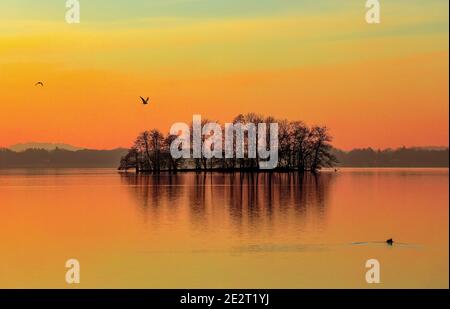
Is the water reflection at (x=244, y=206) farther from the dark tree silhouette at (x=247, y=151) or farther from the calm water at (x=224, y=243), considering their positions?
the dark tree silhouette at (x=247, y=151)

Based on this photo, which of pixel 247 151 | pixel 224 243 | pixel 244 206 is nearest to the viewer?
pixel 224 243

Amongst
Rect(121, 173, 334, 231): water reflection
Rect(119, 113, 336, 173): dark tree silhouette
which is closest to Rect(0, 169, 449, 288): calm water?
Rect(121, 173, 334, 231): water reflection

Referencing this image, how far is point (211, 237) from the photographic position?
42500 millimetres

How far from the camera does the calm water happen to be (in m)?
31.7

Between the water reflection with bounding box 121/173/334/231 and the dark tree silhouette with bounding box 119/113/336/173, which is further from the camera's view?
the dark tree silhouette with bounding box 119/113/336/173

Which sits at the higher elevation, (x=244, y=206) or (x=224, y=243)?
(x=244, y=206)

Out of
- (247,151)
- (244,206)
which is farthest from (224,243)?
(247,151)

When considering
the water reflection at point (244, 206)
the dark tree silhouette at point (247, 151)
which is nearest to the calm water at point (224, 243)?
the water reflection at point (244, 206)

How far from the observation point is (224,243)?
39781mm

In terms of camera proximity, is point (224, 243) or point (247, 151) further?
point (247, 151)

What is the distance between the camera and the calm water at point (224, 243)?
31.7 metres

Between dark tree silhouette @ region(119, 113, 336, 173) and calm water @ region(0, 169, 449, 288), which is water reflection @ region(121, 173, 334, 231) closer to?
calm water @ region(0, 169, 449, 288)

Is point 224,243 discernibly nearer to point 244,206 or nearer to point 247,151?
point 244,206
